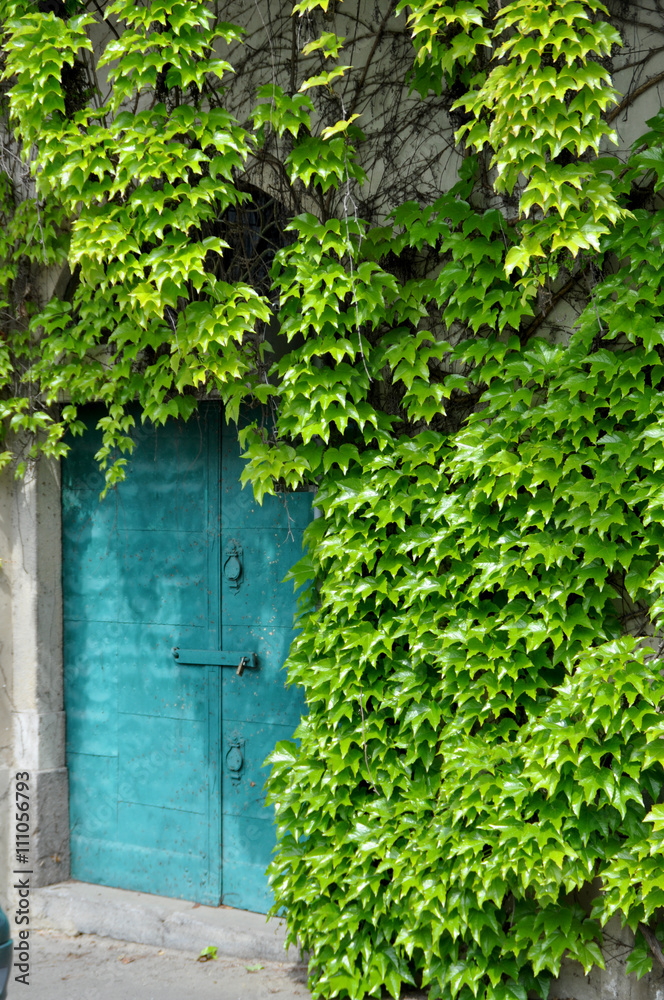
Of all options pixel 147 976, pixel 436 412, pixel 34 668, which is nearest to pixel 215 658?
pixel 34 668

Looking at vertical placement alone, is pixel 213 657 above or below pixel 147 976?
above

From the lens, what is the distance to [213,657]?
4230 millimetres

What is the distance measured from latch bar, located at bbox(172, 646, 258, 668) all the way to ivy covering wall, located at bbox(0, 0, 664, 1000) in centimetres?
54

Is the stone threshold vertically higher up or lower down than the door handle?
lower down

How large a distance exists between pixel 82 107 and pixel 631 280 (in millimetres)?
2567

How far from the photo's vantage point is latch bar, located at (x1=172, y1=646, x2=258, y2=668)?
413 cm

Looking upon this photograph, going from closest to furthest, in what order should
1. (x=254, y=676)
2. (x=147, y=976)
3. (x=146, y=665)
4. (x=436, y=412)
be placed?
1. (x=436, y=412)
2. (x=147, y=976)
3. (x=254, y=676)
4. (x=146, y=665)

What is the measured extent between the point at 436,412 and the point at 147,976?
2787mm

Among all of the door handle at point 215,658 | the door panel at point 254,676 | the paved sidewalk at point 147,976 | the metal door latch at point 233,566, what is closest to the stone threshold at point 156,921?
the paved sidewalk at point 147,976

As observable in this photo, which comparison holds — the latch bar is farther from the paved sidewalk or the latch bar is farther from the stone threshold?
the paved sidewalk

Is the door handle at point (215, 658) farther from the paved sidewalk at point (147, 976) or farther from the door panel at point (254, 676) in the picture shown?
the paved sidewalk at point (147, 976)

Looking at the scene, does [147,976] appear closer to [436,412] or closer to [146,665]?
[146,665]

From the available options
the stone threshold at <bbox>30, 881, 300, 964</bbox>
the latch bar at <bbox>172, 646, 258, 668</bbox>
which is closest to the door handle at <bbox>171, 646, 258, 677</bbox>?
the latch bar at <bbox>172, 646, 258, 668</bbox>

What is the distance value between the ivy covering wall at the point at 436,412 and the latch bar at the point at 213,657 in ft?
1.77
